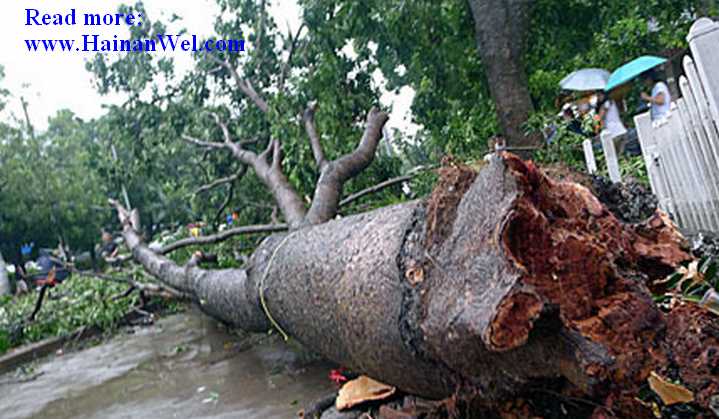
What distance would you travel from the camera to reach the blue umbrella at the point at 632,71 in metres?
6.82

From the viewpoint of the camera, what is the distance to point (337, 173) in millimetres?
4363

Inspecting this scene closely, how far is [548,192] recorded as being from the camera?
4.04ft

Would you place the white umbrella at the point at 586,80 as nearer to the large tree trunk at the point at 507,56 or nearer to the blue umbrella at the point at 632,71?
the blue umbrella at the point at 632,71

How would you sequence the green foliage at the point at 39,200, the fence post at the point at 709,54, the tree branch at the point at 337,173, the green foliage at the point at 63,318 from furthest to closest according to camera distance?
the green foliage at the point at 39,200, the green foliage at the point at 63,318, the tree branch at the point at 337,173, the fence post at the point at 709,54

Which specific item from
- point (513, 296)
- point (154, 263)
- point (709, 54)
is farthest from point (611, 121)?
point (513, 296)

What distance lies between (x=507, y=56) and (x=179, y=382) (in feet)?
16.9

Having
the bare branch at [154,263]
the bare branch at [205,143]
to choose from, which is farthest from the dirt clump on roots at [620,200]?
the bare branch at [205,143]

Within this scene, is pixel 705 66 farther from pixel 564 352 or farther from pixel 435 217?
pixel 564 352

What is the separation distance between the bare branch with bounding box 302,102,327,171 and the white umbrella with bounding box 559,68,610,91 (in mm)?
3645

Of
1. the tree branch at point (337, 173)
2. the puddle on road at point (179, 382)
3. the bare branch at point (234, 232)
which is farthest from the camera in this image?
the bare branch at point (234, 232)

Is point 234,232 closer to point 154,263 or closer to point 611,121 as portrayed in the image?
point 154,263

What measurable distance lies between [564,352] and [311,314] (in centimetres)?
119

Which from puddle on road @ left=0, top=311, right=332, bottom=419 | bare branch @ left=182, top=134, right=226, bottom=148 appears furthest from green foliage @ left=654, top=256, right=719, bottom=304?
bare branch @ left=182, top=134, right=226, bottom=148

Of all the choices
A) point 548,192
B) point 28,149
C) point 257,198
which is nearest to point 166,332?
point 257,198
